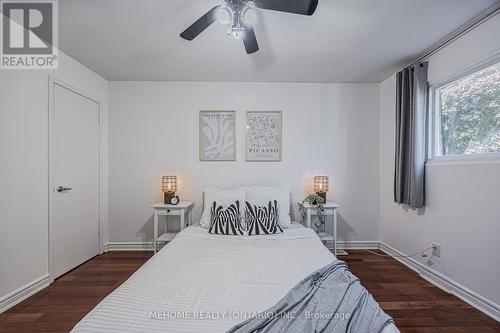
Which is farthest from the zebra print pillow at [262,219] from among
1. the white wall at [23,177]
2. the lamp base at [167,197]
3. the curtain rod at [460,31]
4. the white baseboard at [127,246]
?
the curtain rod at [460,31]

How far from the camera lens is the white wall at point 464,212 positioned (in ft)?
6.48

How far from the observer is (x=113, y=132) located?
3.50m

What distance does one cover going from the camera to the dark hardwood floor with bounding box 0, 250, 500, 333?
1.86 metres

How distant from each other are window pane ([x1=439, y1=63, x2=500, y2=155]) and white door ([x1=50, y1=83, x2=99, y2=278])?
409cm

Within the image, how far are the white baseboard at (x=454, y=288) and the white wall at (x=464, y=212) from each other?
0.13ft

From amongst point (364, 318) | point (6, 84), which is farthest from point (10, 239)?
point (364, 318)

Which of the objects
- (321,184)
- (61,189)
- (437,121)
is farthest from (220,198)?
(437,121)

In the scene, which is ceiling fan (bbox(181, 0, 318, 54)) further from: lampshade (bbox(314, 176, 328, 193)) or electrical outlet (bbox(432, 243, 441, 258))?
electrical outlet (bbox(432, 243, 441, 258))

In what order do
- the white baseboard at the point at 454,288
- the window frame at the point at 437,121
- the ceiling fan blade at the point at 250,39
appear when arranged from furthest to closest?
1. the window frame at the point at 437,121
2. the white baseboard at the point at 454,288
3. the ceiling fan blade at the point at 250,39

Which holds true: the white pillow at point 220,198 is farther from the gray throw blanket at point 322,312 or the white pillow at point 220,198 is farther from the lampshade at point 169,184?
the gray throw blanket at point 322,312

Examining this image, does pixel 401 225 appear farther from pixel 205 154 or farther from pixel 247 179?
pixel 205 154

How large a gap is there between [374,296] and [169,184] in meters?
2.64

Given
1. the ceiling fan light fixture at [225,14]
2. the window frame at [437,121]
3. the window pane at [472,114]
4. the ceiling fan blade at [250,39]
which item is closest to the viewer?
the ceiling fan light fixture at [225,14]

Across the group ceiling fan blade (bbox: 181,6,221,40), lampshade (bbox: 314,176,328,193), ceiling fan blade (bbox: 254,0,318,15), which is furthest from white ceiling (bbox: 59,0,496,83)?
lampshade (bbox: 314,176,328,193)
